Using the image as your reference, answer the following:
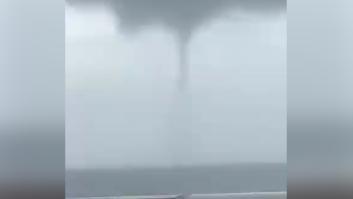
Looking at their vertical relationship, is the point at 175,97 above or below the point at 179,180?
above

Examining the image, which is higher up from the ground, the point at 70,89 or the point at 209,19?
the point at 209,19

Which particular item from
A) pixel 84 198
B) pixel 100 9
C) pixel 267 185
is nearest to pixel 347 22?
pixel 267 185

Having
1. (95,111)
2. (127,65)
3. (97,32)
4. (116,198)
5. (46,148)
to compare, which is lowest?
(116,198)

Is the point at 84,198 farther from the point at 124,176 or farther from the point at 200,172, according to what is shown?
the point at 200,172

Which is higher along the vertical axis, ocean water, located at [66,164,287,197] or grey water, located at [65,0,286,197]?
→ grey water, located at [65,0,286,197]

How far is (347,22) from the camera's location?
1.90 m

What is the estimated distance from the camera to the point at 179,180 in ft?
5.87

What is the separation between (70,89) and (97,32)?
0.25 metres

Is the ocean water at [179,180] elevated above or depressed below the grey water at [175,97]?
below

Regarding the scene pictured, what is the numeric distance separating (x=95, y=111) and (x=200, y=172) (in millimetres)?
483

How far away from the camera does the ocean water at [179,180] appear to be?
5.72 feet

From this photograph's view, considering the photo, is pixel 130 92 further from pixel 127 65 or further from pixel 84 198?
pixel 84 198

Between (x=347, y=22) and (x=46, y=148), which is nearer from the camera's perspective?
(x=46, y=148)

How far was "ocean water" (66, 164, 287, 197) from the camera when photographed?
5.72ft
